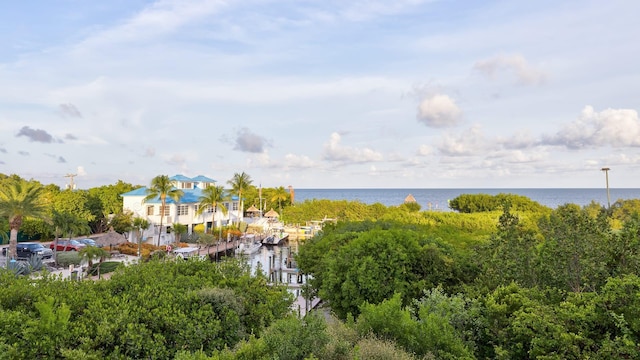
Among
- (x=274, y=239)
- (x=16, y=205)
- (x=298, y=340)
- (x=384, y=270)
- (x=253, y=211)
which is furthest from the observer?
(x=253, y=211)

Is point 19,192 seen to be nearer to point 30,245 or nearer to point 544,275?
point 30,245

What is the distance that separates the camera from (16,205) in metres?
27.8

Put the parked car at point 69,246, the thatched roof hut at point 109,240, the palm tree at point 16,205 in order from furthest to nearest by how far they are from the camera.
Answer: the thatched roof hut at point 109,240
the parked car at point 69,246
the palm tree at point 16,205

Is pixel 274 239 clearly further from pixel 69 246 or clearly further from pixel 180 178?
pixel 69 246

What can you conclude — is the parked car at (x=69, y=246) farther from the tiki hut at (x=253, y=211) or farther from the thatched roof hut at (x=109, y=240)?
the tiki hut at (x=253, y=211)

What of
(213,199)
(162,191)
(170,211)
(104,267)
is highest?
(162,191)

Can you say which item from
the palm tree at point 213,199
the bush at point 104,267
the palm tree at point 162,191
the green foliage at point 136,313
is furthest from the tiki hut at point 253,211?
the green foliage at point 136,313

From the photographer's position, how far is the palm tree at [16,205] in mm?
27781

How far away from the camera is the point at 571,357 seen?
309 inches

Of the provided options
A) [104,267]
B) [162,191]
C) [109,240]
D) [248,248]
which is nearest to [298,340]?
[104,267]

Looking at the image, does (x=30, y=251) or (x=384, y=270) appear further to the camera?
(x=30, y=251)

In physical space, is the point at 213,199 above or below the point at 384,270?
above

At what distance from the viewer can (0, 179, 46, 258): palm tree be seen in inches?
1094

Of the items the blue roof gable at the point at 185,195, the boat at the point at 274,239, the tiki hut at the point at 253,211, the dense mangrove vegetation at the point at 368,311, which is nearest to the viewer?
the dense mangrove vegetation at the point at 368,311
